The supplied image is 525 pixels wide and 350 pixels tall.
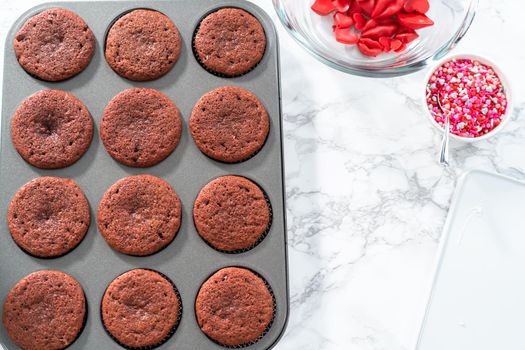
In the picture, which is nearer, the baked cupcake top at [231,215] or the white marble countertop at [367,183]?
the baked cupcake top at [231,215]

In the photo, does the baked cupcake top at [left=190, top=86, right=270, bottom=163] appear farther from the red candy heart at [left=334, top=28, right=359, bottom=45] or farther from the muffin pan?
the red candy heart at [left=334, top=28, right=359, bottom=45]

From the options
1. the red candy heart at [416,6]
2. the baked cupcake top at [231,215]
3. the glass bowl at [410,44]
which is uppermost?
the red candy heart at [416,6]

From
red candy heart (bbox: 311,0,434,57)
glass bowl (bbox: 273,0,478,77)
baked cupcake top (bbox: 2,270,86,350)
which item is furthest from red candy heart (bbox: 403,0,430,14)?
baked cupcake top (bbox: 2,270,86,350)

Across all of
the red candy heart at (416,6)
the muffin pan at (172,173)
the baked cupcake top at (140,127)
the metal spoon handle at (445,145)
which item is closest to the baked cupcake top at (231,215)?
the muffin pan at (172,173)

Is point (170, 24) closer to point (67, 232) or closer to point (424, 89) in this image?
point (67, 232)

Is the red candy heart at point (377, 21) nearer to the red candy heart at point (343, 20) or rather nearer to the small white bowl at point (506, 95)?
the red candy heart at point (343, 20)

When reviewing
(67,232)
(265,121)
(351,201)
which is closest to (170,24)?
(265,121)

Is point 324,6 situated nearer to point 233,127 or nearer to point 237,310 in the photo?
point 233,127

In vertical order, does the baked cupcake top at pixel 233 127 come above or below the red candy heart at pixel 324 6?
below
